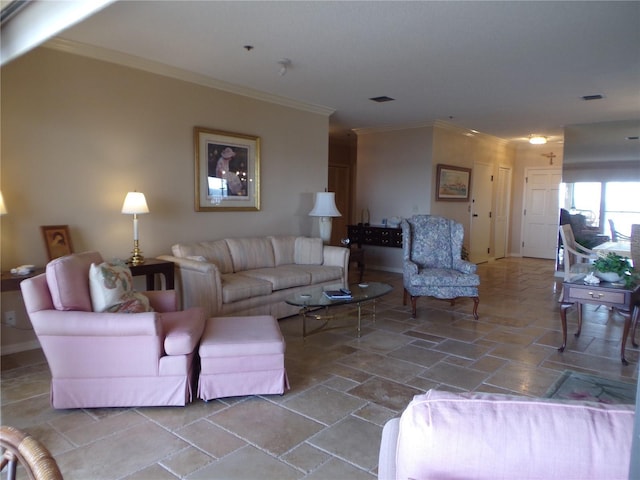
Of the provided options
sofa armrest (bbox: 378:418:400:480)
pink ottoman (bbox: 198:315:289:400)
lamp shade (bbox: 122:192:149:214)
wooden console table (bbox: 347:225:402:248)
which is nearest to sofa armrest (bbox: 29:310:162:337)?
pink ottoman (bbox: 198:315:289:400)

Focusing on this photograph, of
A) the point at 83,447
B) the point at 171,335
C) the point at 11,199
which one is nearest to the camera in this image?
the point at 83,447

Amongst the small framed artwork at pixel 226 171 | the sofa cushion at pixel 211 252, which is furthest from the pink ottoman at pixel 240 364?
the small framed artwork at pixel 226 171

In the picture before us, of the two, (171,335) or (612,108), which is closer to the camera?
(171,335)

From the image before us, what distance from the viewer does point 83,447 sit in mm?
2242

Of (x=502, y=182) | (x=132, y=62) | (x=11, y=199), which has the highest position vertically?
(x=132, y=62)

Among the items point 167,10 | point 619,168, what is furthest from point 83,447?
point 619,168

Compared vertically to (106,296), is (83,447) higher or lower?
lower

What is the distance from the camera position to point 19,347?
3.62m

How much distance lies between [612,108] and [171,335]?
6461 mm

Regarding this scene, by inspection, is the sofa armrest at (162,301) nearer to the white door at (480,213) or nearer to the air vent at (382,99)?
the air vent at (382,99)

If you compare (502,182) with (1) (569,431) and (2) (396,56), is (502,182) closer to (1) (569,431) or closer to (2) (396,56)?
(2) (396,56)

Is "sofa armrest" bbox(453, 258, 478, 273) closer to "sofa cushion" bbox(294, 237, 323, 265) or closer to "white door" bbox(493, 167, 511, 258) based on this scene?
"sofa cushion" bbox(294, 237, 323, 265)

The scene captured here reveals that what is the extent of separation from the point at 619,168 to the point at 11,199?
8165 mm

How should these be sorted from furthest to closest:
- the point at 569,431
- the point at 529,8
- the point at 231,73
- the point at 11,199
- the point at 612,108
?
the point at 612,108, the point at 231,73, the point at 11,199, the point at 529,8, the point at 569,431
